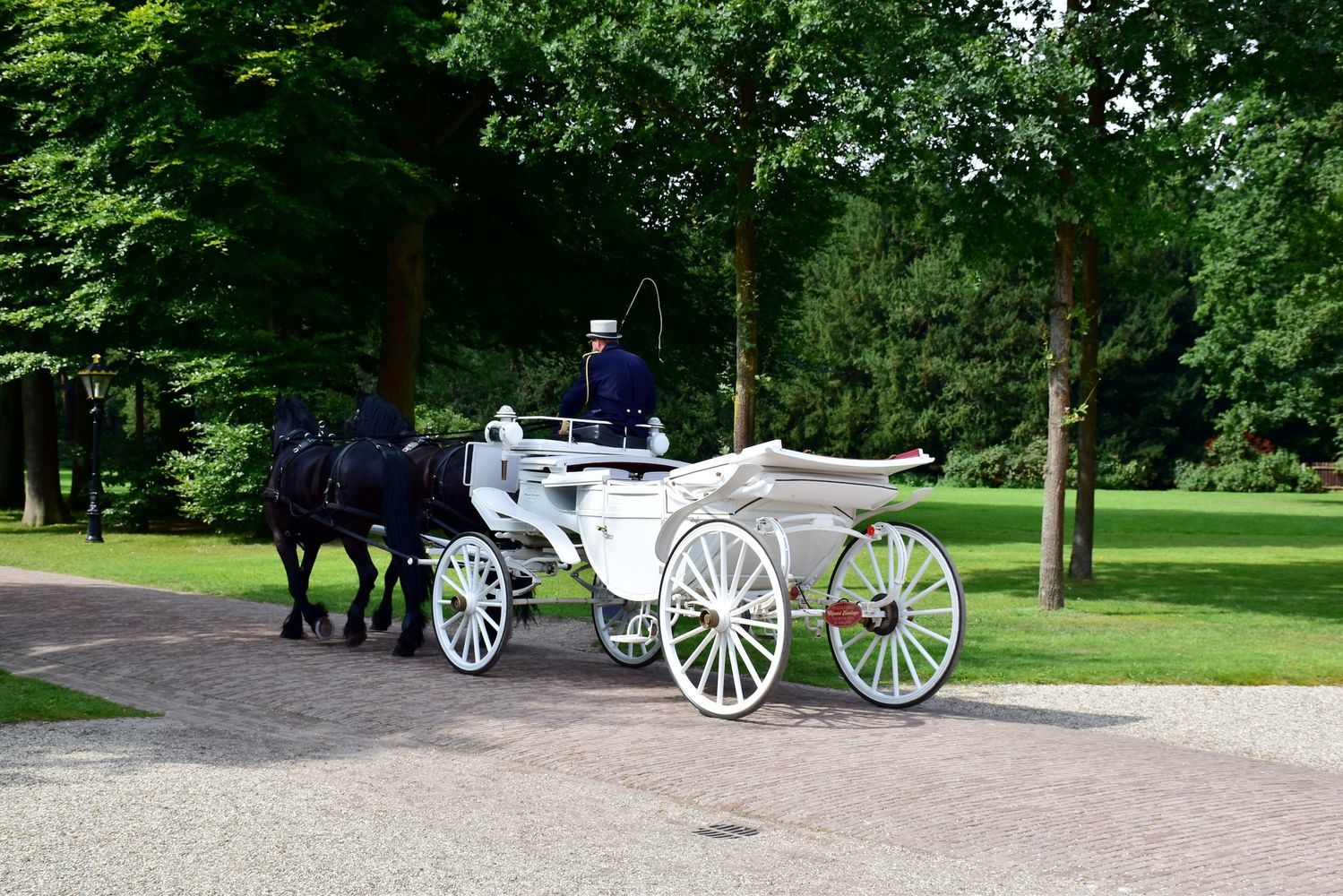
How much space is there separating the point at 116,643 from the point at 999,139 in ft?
33.1

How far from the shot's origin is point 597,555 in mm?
9484

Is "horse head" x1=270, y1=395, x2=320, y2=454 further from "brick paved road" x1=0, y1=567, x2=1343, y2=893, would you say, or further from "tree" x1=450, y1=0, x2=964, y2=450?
"tree" x1=450, y1=0, x2=964, y2=450

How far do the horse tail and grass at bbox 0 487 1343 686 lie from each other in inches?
117

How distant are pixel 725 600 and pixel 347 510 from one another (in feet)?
13.6

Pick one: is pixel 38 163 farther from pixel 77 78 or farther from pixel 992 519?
pixel 992 519

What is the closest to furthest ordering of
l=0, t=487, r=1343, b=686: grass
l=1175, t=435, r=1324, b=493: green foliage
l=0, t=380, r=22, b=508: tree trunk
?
l=0, t=487, r=1343, b=686: grass
l=0, t=380, r=22, b=508: tree trunk
l=1175, t=435, r=1324, b=493: green foliage

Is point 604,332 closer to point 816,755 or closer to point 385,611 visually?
point 385,611

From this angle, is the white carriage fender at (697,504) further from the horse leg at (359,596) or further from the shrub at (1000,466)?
the shrub at (1000,466)

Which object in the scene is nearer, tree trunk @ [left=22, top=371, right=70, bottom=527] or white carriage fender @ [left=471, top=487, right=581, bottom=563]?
white carriage fender @ [left=471, top=487, right=581, bottom=563]

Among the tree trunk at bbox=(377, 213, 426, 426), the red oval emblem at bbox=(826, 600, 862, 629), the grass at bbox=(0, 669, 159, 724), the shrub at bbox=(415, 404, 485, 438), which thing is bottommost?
the grass at bbox=(0, 669, 159, 724)

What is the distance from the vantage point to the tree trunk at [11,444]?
3136cm

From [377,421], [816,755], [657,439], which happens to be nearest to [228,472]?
[377,421]

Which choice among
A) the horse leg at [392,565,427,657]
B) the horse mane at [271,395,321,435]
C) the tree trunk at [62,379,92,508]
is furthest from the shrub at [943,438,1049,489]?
the horse leg at [392,565,427,657]

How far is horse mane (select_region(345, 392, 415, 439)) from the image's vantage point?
11.6m
